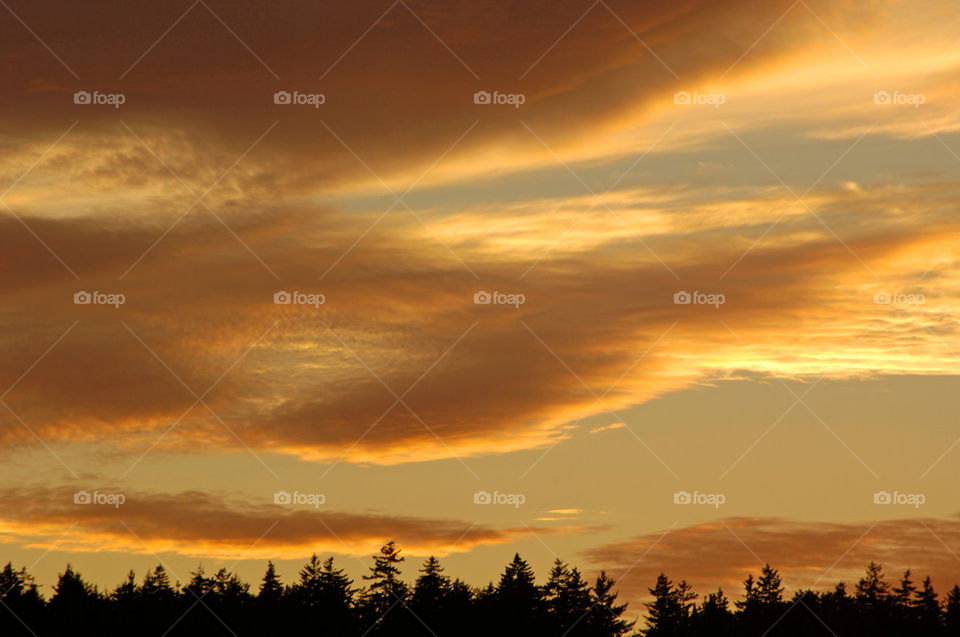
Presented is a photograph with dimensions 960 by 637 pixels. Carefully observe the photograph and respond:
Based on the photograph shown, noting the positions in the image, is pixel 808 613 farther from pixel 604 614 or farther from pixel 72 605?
pixel 72 605

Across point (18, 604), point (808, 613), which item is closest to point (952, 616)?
point (808, 613)

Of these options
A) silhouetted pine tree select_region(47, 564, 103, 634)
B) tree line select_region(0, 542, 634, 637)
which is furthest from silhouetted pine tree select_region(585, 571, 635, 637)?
silhouetted pine tree select_region(47, 564, 103, 634)

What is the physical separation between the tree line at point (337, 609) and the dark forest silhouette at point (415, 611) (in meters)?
0.15

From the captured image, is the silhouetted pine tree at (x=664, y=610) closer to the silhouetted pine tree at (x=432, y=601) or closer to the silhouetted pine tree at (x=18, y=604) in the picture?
the silhouetted pine tree at (x=432, y=601)

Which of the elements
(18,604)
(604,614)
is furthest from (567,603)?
(18,604)

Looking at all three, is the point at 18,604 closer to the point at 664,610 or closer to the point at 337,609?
the point at 337,609

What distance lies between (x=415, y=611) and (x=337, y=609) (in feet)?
40.6

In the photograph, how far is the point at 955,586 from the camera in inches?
6033

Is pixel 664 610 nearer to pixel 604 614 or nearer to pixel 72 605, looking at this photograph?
pixel 604 614

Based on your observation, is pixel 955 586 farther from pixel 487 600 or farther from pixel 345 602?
pixel 345 602

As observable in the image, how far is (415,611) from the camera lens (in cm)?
13112

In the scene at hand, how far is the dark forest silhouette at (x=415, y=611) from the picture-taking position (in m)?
130

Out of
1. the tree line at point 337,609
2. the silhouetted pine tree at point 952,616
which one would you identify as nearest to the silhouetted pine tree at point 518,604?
the tree line at point 337,609

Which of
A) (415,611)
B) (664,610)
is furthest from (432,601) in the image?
(664,610)
